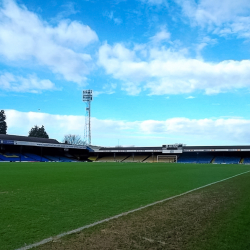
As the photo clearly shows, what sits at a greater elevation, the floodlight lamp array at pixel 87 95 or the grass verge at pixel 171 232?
the floodlight lamp array at pixel 87 95

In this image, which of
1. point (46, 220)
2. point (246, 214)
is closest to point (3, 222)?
point (46, 220)

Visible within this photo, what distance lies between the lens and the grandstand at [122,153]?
56688mm

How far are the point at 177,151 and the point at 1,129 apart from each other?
62.5 m

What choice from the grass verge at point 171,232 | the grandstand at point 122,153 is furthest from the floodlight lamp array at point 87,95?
the grass verge at point 171,232

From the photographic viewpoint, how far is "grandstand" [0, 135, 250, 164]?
56.7 m

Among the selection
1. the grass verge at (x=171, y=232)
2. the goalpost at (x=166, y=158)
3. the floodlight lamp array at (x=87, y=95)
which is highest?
the floodlight lamp array at (x=87, y=95)

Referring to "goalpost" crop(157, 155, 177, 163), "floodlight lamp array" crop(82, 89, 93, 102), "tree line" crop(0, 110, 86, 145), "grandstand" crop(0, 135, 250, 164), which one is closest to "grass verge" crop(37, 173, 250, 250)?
"grandstand" crop(0, 135, 250, 164)

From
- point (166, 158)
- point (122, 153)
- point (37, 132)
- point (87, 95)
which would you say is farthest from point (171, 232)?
point (37, 132)

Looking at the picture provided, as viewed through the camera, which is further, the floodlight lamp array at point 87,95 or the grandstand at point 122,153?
the floodlight lamp array at point 87,95

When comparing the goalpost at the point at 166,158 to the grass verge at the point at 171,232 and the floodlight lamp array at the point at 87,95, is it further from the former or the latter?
the grass verge at the point at 171,232

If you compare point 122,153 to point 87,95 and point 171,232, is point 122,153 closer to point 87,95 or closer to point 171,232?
point 87,95

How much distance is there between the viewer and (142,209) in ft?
21.3

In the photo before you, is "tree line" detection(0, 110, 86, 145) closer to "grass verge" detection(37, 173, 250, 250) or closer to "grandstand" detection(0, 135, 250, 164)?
"grandstand" detection(0, 135, 250, 164)

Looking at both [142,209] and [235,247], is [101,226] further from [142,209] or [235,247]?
[235,247]
